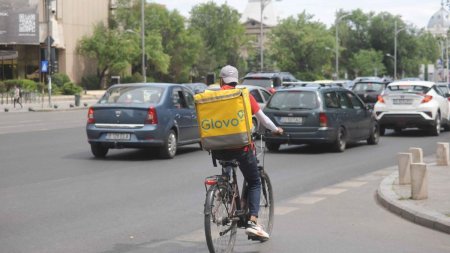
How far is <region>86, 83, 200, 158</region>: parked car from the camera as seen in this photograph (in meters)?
15.5

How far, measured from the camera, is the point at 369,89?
35188 millimetres

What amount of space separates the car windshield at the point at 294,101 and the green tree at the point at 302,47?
82056 millimetres

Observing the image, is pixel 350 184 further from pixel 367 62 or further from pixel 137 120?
pixel 367 62

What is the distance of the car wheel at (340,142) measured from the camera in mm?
17391

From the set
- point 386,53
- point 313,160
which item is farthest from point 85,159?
point 386,53

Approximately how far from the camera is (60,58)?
73.3m

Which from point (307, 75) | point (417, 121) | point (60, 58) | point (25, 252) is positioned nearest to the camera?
point (25, 252)

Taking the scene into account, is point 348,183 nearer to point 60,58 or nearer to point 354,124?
point 354,124

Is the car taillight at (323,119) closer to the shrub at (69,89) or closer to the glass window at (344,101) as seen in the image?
the glass window at (344,101)

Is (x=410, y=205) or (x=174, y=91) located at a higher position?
(x=174, y=91)

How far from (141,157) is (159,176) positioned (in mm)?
3288

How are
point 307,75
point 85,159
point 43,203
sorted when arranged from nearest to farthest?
1. point 43,203
2. point 85,159
3. point 307,75

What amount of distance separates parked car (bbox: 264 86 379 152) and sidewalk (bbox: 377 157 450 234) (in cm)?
476

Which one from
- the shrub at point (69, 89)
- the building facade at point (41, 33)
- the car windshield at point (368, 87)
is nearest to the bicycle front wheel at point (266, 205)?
the car windshield at point (368, 87)
